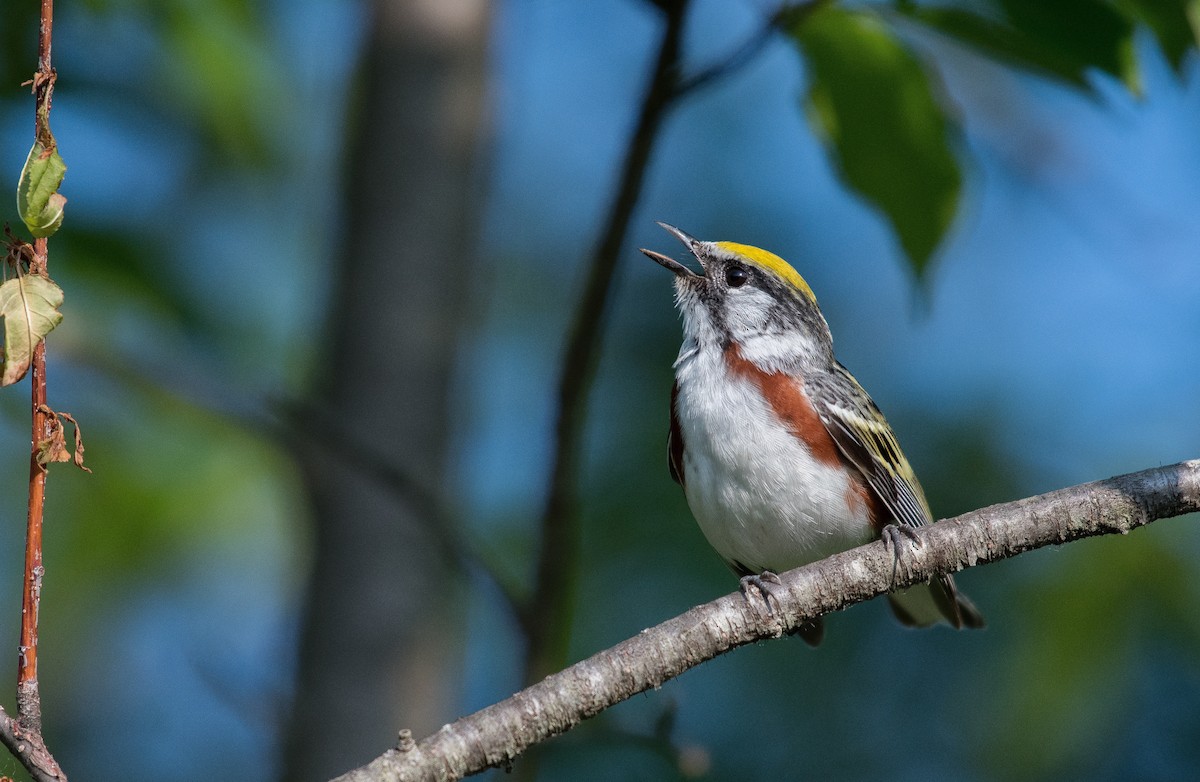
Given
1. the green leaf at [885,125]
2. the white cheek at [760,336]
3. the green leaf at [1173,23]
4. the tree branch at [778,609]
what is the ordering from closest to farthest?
the tree branch at [778,609] → the green leaf at [1173,23] → the green leaf at [885,125] → the white cheek at [760,336]

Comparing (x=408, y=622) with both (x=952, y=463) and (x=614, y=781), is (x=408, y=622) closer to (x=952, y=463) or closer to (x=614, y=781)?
(x=614, y=781)

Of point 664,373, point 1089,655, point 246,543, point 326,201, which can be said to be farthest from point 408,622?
point 326,201

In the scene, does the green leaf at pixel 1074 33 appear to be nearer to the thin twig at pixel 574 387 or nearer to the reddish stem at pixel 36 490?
the thin twig at pixel 574 387

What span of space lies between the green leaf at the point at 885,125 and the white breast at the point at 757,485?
158 centimetres

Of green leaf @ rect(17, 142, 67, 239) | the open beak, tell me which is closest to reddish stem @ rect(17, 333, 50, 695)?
green leaf @ rect(17, 142, 67, 239)

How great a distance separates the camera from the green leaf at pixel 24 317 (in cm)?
180

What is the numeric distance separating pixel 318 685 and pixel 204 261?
249 cm

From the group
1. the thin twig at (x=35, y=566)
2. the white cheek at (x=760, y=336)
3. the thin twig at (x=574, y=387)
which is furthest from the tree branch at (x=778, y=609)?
the white cheek at (x=760, y=336)

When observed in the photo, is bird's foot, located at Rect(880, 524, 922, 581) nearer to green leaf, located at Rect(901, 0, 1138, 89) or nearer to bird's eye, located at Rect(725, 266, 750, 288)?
green leaf, located at Rect(901, 0, 1138, 89)

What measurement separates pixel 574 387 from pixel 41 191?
2268 mm

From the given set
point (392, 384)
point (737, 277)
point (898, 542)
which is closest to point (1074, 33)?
point (898, 542)

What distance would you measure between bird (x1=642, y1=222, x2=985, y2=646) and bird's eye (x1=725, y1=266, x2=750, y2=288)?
25cm

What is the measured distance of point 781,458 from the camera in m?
4.84

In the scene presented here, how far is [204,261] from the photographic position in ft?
A: 20.4
